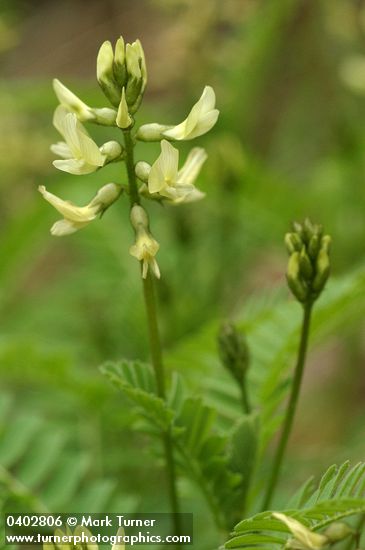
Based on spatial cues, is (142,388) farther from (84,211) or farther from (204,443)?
(84,211)

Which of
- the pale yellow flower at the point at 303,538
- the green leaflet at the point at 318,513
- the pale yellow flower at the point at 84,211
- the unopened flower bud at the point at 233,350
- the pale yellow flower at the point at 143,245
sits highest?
the pale yellow flower at the point at 84,211

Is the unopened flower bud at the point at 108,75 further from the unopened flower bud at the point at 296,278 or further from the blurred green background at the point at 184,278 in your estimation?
the blurred green background at the point at 184,278

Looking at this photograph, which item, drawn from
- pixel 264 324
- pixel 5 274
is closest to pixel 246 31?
pixel 5 274

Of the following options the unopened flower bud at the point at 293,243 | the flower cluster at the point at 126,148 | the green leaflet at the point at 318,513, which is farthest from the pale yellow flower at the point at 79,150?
the green leaflet at the point at 318,513

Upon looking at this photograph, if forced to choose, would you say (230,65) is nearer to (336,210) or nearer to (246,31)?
(246,31)

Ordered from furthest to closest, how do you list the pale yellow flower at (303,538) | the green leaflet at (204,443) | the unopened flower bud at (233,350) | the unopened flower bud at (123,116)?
the unopened flower bud at (233,350), the green leaflet at (204,443), the unopened flower bud at (123,116), the pale yellow flower at (303,538)

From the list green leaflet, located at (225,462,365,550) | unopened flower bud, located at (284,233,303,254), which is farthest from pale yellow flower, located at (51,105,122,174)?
green leaflet, located at (225,462,365,550)
